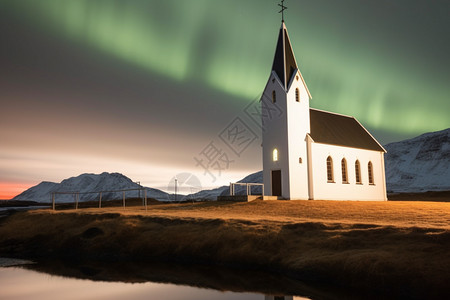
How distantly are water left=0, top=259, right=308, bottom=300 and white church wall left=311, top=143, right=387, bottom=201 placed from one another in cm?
2309

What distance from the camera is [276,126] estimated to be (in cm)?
3469

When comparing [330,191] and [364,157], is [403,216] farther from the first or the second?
[364,157]

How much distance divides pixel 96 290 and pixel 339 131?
3304cm

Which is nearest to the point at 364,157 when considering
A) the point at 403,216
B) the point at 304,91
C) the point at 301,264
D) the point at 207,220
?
the point at 304,91

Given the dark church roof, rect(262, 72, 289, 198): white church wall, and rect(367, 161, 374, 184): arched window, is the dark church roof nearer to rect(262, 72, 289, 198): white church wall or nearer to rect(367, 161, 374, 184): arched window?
rect(367, 161, 374, 184): arched window

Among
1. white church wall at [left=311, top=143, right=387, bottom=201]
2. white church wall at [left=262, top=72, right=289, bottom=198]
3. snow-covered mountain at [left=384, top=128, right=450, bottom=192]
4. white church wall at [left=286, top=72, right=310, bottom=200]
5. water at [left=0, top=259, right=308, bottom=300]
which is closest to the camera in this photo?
water at [left=0, top=259, right=308, bottom=300]

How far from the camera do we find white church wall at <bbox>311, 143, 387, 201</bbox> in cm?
3422

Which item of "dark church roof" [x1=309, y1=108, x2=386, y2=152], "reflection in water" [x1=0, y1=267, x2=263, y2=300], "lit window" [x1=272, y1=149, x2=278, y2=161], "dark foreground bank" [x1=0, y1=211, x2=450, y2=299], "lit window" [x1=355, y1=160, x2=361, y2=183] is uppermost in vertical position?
"dark church roof" [x1=309, y1=108, x2=386, y2=152]

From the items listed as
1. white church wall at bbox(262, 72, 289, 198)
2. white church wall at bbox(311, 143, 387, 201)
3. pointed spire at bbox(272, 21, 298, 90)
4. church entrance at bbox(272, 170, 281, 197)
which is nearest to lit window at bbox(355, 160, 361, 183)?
white church wall at bbox(311, 143, 387, 201)

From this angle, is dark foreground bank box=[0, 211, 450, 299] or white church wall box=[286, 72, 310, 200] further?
white church wall box=[286, 72, 310, 200]

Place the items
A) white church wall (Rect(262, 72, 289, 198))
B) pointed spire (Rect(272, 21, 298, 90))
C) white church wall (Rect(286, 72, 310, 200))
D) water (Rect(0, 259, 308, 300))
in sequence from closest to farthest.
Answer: water (Rect(0, 259, 308, 300))
white church wall (Rect(286, 72, 310, 200))
white church wall (Rect(262, 72, 289, 198))
pointed spire (Rect(272, 21, 298, 90))

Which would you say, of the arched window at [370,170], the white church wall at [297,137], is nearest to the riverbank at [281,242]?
the white church wall at [297,137]

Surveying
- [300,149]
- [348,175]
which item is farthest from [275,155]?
[348,175]

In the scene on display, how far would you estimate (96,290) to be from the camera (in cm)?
1295
